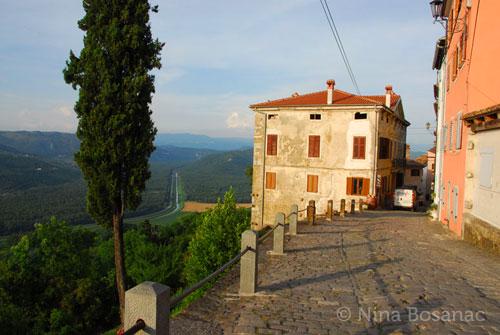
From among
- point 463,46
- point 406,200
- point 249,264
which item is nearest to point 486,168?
point 463,46

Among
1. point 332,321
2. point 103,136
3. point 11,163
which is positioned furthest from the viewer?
point 11,163

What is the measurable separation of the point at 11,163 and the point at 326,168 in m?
167

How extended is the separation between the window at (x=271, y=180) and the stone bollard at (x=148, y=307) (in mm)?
27210

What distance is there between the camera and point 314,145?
28.6m

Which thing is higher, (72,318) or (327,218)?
(327,218)

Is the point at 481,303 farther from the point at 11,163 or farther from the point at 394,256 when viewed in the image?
the point at 11,163

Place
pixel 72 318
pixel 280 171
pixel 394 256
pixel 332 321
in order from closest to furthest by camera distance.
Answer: pixel 332 321, pixel 394 256, pixel 72 318, pixel 280 171

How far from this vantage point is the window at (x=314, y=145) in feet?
93.5

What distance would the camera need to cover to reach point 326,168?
91.7 feet

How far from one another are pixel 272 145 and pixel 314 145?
11.7ft

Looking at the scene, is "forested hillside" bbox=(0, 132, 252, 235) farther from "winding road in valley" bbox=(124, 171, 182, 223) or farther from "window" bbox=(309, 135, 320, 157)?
"window" bbox=(309, 135, 320, 157)

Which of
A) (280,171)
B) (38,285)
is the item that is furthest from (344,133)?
(38,285)

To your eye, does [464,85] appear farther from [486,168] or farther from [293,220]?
[293,220]

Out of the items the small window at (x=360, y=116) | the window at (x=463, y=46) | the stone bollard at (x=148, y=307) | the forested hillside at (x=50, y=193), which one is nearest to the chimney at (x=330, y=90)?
the small window at (x=360, y=116)
